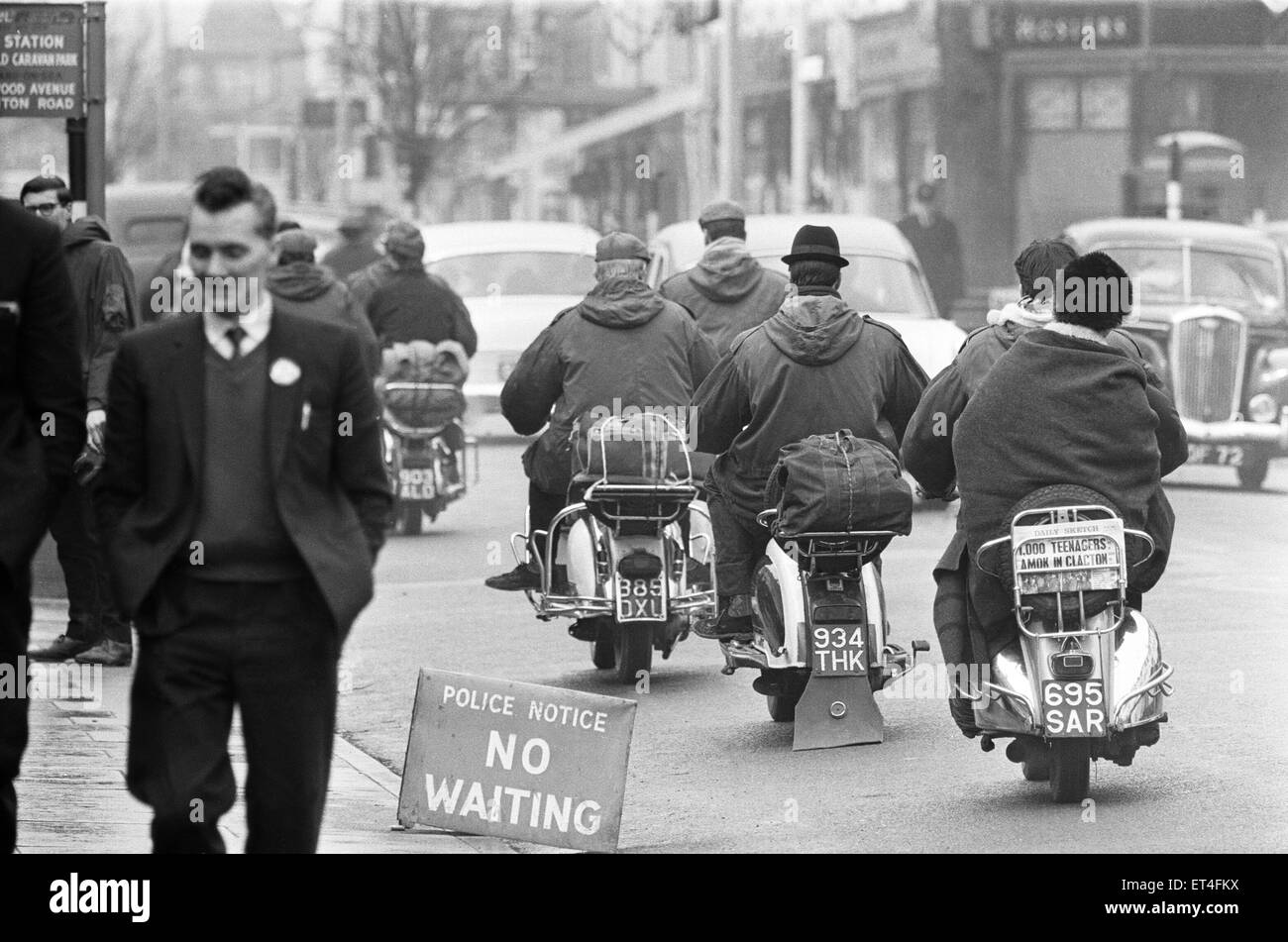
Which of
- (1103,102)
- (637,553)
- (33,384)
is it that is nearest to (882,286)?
(637,553)

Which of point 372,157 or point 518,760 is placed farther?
point 372,157

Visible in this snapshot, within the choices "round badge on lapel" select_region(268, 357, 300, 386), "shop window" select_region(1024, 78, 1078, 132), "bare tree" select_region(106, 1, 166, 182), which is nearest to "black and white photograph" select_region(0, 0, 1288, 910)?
"round badge on lapel" select_region(268, 357, 300, 386)

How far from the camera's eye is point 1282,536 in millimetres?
17312

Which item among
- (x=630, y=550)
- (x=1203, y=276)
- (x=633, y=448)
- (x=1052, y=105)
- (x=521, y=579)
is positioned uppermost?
(x=1052, y=105)

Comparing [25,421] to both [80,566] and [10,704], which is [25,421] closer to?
[10,704]

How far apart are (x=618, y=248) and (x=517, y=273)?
1282 cm

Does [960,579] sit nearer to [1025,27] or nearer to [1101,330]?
[1101,330]

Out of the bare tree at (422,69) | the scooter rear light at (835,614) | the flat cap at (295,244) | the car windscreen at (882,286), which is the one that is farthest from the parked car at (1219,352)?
the bare tree at (422,69)

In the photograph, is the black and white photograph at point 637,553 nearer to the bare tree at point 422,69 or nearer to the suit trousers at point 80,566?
the suit trousers at point 80,566

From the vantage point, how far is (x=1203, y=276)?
73.0 ft

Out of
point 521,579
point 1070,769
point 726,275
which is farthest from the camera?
point 726,275

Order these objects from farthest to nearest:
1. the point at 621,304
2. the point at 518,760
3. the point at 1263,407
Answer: the point at 1263,407, the point at 621,304, the point at 518,760

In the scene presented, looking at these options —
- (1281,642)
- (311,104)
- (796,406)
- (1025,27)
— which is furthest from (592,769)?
(311,104)
